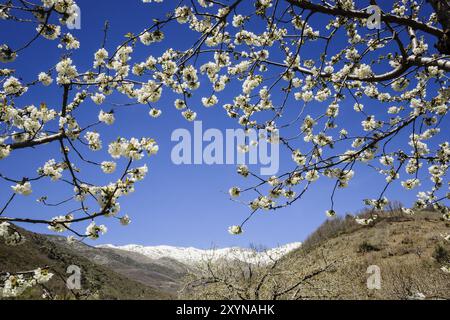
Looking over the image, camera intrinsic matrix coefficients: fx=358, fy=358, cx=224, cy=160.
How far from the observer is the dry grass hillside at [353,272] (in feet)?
34.3

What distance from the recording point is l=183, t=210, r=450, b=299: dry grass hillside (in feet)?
34.3

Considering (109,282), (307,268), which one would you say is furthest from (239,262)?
(109,282)

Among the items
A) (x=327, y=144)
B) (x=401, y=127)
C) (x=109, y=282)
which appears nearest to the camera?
(x=401, y=127)

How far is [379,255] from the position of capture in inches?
1203

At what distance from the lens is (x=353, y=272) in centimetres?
2528

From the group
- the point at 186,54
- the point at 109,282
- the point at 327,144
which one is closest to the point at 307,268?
the point at 327,144

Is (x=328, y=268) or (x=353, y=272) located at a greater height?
(x=353, y=272)

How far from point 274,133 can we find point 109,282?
61066mm

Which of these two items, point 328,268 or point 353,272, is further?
point 353,272

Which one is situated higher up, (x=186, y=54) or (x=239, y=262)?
(x=186, y=54)
